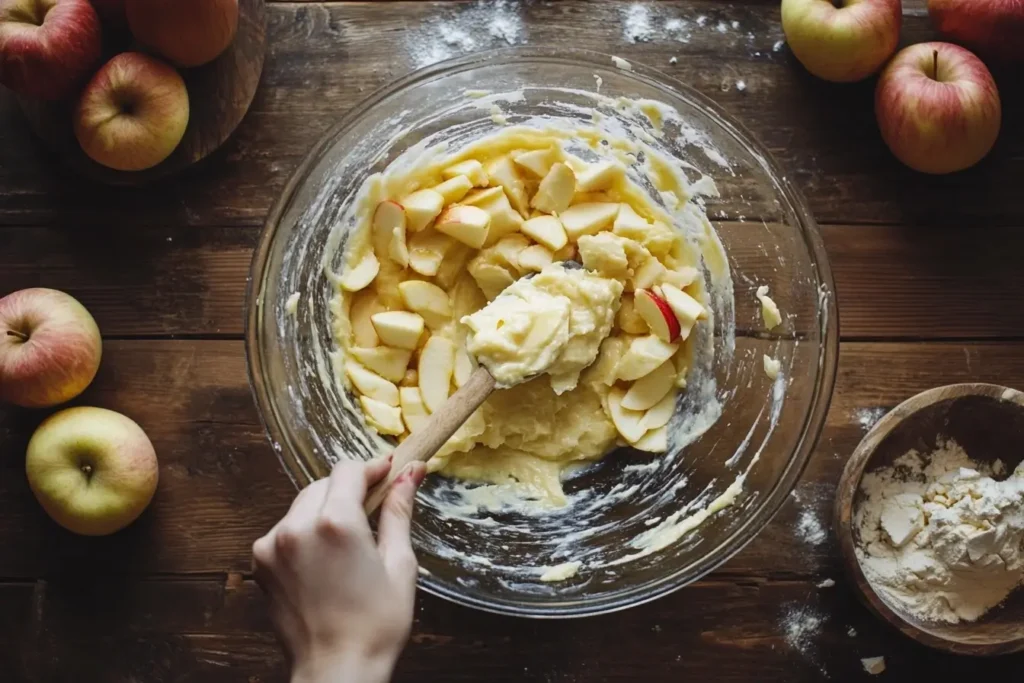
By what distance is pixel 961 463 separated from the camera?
1.65m

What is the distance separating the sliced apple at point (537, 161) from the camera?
1.63 meters

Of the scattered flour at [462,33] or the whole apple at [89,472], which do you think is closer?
the whole apple at [89,472]

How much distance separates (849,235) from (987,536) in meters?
0.62

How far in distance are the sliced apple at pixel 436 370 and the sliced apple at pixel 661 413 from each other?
1.23 ft

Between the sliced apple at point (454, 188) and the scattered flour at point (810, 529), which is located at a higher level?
the sliced apple at point (454, 188)

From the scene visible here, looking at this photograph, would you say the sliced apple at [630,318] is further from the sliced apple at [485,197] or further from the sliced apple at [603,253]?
the sliced apple at [485,197]

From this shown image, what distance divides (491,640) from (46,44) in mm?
1349

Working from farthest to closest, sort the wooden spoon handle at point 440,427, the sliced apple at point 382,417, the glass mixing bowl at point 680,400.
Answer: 1. the sliced apple at point 382,417
2. the glass mixing bowl at point 680,400
3. the wooden spoon handle at point 440,427

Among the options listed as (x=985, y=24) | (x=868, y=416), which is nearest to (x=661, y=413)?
(x=868, y=416)

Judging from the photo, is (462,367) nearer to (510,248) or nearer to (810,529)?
(510,248)

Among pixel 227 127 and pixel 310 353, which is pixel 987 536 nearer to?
pixel 310 353

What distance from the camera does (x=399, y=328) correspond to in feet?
5.17

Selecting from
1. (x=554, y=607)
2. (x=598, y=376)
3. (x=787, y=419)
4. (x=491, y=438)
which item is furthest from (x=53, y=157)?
(x=787, y=419)

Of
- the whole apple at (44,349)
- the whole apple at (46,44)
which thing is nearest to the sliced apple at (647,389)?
the whole apple at (44,349)
